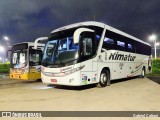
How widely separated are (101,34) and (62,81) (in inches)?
140

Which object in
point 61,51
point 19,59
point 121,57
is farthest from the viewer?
point 19,59

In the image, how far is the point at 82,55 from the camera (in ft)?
33.8

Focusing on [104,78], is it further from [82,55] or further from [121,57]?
[121,57]

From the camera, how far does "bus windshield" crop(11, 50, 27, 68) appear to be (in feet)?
51.5

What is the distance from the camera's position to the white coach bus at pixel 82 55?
33.4ft

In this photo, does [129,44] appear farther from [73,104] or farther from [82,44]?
[73,104]

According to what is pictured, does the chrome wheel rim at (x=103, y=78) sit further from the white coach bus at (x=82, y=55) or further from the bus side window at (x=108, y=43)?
the bus side window at (x=108, y=43)

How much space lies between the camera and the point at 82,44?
10406mm

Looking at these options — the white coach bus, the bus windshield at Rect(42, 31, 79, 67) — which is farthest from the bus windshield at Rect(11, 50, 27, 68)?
the bus windshield at Rect(42, 31, 79, 67)

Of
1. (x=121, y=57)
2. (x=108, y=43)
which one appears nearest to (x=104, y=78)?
(x=108, y=43)

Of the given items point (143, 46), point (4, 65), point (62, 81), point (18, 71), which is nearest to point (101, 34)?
point (62, 81)

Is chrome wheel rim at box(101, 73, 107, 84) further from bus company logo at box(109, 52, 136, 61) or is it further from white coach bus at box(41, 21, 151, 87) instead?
bus company logo at box(109, 52, 136, 61)

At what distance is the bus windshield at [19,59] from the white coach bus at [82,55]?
4.45m

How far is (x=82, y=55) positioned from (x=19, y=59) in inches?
295
